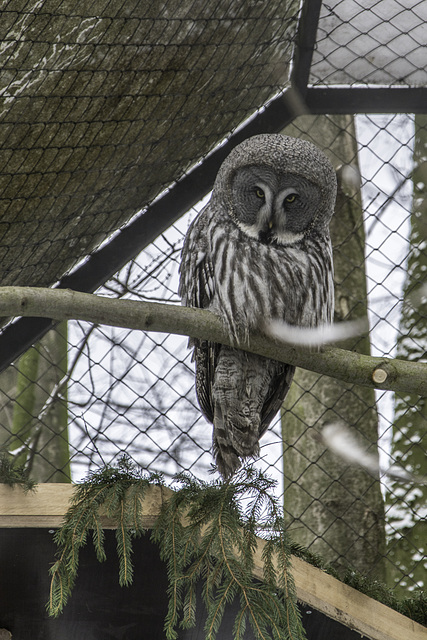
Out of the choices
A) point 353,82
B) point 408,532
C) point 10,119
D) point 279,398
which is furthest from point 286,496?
point 10,119

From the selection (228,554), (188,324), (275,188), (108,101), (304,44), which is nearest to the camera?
(228,554)

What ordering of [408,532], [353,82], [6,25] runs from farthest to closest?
[408,532], [353,82], [6,25]

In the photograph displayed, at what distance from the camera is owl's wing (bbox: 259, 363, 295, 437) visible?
220 centimetres

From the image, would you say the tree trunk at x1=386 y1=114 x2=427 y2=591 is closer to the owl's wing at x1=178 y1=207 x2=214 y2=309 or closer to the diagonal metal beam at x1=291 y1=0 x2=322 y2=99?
the diagonal metal beam at x1=291 y1=0 x2=322 y2=99

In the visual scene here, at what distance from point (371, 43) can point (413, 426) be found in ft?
5.37

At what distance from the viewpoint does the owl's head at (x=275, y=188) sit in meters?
2.06

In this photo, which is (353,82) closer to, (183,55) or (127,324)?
(183,55)

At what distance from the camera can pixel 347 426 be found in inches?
115

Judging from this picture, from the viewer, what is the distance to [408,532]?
9.61 feet

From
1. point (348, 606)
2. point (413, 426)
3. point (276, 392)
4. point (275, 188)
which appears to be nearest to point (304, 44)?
point (275, 188)

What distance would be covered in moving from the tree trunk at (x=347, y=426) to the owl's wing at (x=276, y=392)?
1.53 ft

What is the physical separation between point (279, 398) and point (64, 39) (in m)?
1.18

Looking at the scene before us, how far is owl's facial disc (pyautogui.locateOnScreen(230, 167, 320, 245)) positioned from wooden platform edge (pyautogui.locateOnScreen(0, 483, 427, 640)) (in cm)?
82

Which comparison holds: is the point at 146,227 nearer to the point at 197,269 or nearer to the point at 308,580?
the point at 197,269
